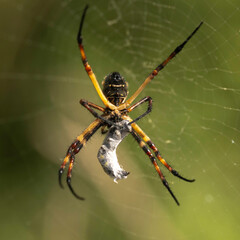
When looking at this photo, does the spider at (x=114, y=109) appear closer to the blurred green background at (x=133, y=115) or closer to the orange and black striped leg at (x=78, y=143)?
the orange and black striped leg at (x=78, y=143)

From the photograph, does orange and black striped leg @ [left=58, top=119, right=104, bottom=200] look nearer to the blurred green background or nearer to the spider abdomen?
the spider abdomen

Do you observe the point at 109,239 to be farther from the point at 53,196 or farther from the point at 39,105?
the point at 39,105

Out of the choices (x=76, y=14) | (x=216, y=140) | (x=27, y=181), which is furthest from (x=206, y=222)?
(x=76, y=14)

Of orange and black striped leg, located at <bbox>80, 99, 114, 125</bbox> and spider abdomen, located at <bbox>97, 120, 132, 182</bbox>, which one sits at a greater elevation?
orange and black striped leg, located at <bbox>80, 99, 114, 125</bbox>

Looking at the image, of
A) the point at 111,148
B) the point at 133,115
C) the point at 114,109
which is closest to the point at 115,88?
the point at 114,109

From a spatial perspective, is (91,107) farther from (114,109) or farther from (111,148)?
(111,148)

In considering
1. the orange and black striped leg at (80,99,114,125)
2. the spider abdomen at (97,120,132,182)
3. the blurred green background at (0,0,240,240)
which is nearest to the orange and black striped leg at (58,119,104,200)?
the orange and black striped leg at (80,99,114,125)
